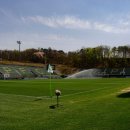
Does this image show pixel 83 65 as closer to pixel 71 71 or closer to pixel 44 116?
pixel 71 71

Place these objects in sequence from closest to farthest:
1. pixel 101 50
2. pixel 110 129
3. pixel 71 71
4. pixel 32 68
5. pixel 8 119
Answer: pixel 110 129 < pixel 8 119 < pixel 32 68 < pixel 71 71 < pixel 101 50

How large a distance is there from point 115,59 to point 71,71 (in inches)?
790

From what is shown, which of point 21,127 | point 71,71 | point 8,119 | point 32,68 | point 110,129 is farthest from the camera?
point 71,71

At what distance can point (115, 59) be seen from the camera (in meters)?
160

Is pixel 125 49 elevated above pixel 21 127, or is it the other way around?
pixel 125 49

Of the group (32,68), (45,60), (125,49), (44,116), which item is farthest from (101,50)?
(44,116)

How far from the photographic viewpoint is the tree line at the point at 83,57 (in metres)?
160

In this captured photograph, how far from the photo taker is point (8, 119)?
15.6 metres

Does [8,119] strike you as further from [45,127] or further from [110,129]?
[110,129]

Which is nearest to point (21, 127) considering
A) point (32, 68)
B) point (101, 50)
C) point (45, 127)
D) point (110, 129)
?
point (45, 127)

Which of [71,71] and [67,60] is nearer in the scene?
[71,71]

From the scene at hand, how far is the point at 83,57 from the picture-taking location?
539ft

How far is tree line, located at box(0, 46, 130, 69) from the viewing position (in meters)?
160

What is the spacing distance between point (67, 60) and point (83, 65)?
64.3 ft
